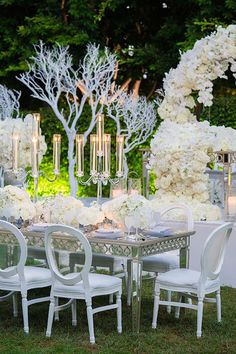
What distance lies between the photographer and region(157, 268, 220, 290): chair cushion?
625cm

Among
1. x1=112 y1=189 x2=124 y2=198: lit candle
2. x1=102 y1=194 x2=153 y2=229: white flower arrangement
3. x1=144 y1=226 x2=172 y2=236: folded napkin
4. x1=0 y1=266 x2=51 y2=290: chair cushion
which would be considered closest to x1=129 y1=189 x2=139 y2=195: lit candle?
x1=112 y1=189 x2=124 y2=198: lit candle

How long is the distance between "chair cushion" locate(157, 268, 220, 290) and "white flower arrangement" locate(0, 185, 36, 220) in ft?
4.31

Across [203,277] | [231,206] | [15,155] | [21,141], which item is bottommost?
[203,277]

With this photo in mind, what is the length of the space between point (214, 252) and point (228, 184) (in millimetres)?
2895

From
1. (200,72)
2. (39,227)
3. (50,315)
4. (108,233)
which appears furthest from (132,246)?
(200,72)

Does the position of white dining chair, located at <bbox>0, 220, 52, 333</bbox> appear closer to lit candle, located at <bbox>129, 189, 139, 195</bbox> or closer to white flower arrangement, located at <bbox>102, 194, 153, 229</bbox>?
white flower arrangement, located at <bbox>102, 194, 153, 229</bbox>

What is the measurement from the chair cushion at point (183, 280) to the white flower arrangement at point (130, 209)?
44 centimetres

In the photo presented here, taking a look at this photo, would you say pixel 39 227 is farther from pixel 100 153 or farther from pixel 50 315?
pixel 100 153

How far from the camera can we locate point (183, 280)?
6312mm

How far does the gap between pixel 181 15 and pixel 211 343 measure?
14.1 m

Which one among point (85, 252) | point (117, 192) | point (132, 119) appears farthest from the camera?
point (132, 119)

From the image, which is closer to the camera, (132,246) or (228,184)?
(132,246)

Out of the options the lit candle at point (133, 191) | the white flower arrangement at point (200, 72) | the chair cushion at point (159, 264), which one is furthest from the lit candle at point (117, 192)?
the white flower arrangement at point (200, 72)

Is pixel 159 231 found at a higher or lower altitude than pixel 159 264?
higher
